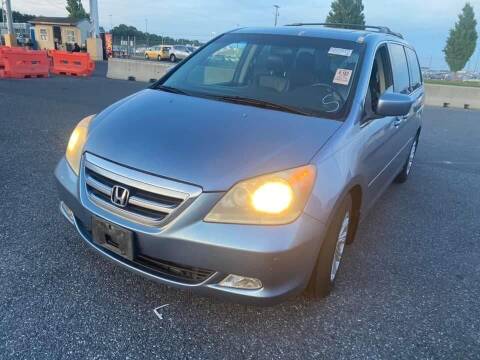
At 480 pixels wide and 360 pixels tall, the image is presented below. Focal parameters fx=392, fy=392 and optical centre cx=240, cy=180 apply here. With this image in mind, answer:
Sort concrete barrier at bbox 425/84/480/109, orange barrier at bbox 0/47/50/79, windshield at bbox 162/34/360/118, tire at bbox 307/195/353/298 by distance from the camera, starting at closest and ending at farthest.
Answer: tire at bbox 307/195/353/298 < windshield at bbox 162/34/360/118 < orange barrier at bbox 0/47/50/79 < concrete barrier at bbox 425/84/480/109

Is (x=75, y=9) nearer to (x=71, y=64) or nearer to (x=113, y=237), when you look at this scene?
(x=71, y=64)

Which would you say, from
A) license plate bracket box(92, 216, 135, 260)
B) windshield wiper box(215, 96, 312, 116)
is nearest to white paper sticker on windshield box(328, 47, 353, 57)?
windshield wiper box(215, 96, 312, 116)

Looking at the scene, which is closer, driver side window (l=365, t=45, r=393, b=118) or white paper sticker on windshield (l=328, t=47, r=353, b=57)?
driver side window (l=365, t=45, r=393, b=118)

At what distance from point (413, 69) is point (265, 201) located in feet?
12.4

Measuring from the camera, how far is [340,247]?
2742 mm

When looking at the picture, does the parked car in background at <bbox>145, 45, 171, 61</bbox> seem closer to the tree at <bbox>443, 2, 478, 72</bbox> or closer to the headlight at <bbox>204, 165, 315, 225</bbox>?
the headlight at <bbox>204, 165, 315, 225</bbox>

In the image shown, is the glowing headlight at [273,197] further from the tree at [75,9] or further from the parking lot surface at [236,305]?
the tree at [75,9]

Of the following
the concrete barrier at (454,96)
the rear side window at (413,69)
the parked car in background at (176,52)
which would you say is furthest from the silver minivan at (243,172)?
the parked car in background at (176,52)

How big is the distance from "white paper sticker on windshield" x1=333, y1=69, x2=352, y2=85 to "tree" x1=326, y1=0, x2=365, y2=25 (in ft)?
159

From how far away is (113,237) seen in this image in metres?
2.15

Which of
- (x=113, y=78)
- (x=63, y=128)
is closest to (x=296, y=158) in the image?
(x=63, y=128)

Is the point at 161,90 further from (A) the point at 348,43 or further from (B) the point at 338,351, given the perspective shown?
(B) the point at 338,351

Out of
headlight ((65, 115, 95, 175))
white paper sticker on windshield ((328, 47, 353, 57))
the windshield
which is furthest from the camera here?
white paper sticker on windshield ((328, 47, 353, 57))

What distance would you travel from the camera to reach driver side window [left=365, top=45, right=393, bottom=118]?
2861 mm
